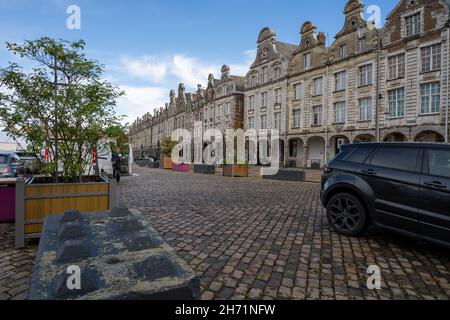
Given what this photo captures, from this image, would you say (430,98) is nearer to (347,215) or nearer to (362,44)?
(362,44)

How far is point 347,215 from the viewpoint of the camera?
18.0ft

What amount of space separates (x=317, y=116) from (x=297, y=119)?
9.50 ft

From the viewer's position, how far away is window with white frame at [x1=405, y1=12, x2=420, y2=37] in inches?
894

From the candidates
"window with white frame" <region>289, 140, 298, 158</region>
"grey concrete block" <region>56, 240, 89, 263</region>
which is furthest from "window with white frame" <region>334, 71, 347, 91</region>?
"grey concrete block" <region>56, 240, 89, 263</region>

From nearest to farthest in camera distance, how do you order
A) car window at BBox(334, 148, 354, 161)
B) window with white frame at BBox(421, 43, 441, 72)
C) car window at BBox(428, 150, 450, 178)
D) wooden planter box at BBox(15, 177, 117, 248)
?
car window at BBox(428, 150, 450, 178) → wooden planter box at BBox(15, 177, 117, 248) → car window at BBox(334, 148, 354, 161) → window with white frame at BBox(421, 43, 441, 72)

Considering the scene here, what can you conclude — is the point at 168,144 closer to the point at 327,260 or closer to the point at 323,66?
the point at 323,66

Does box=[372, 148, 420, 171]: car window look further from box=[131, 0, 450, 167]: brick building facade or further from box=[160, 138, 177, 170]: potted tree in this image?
box=[160, 138, 177, 170]: potted tree

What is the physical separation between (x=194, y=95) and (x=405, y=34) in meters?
43.4

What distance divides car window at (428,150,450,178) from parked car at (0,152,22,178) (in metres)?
15.8

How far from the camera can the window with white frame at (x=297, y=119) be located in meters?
33.0

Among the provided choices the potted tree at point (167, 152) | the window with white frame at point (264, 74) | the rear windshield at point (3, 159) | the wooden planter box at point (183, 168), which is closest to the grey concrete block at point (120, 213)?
the rear windshield at point (3, 159)

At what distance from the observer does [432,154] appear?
4605 mm

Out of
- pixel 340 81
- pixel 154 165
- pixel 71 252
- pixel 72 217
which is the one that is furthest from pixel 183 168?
pixel 71 252
